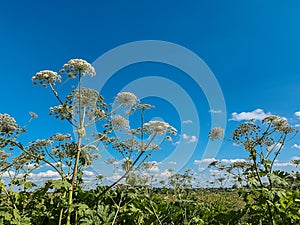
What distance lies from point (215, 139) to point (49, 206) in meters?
4.23

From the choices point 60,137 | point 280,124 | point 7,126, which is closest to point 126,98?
point 60,137

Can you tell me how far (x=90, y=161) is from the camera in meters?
6.20

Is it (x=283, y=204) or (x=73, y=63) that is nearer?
(x=283, y=204)

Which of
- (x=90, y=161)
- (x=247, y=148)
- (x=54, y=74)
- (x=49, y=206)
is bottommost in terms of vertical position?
(x=49, y=206)

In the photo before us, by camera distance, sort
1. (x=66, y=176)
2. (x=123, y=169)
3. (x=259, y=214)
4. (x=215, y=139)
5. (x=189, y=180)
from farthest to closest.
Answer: (x=189, y=180) → (x=215, y=139) → (x=123, y=169) → (x=259, y=214) → (x=66, y=176)

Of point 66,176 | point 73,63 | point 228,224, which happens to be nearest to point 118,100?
point 73,63

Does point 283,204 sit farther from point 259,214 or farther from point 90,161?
point 90,161

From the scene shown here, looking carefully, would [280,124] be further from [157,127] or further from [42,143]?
[42,143]

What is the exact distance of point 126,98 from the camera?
693 cm

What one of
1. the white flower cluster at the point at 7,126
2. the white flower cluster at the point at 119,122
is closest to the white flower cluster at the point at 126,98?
the white flower cluster at the point at 119,122

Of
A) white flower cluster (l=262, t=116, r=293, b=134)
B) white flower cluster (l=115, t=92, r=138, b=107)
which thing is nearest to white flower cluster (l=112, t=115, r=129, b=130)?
white flower cluster (l=115, t=92, r=138, b=107)

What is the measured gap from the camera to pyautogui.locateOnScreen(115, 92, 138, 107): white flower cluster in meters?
6.92

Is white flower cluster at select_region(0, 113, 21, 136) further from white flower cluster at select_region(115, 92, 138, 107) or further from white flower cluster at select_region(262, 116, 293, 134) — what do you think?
white flower cluster at select_region(262, 116, 293, 134)

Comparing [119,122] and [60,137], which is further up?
[119,122]
